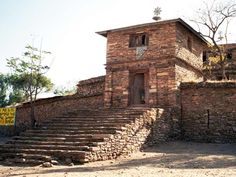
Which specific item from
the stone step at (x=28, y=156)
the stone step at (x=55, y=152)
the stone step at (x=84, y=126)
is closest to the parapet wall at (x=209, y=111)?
the stone step at (x=84, y=126)

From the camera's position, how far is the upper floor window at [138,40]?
60.4ft

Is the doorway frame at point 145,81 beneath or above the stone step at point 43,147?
above

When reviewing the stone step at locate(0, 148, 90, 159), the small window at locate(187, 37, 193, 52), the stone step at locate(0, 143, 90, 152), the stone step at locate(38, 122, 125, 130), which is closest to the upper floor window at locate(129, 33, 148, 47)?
the small window at locate(187, 37, 193, 52)

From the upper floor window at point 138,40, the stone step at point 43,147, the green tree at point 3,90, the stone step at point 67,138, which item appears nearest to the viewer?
the stone step at point 43,147

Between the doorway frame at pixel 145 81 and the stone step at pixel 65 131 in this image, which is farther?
the doorway frame at pixel 145 81

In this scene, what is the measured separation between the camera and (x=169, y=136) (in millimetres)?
16516

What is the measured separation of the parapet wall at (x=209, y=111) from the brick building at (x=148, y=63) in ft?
2.93

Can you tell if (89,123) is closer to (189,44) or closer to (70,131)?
(70,131)

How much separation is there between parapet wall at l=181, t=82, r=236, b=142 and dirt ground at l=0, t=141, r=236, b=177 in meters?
2.20

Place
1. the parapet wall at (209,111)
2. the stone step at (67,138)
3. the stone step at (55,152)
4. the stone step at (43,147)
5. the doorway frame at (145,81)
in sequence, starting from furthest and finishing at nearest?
the doorway frame at (145,81), the parapet wall at (209,111), the stone step at (67,138), the stone step at (43,147), the stone step at (55,152)

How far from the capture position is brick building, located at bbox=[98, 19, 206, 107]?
17.3m

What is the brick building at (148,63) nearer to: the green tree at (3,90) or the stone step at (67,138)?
the stone step at (67,138)

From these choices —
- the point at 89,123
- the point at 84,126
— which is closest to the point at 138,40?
the point at 89,123

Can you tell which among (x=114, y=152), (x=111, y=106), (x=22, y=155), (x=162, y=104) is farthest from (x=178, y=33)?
(x=22, y=155)
